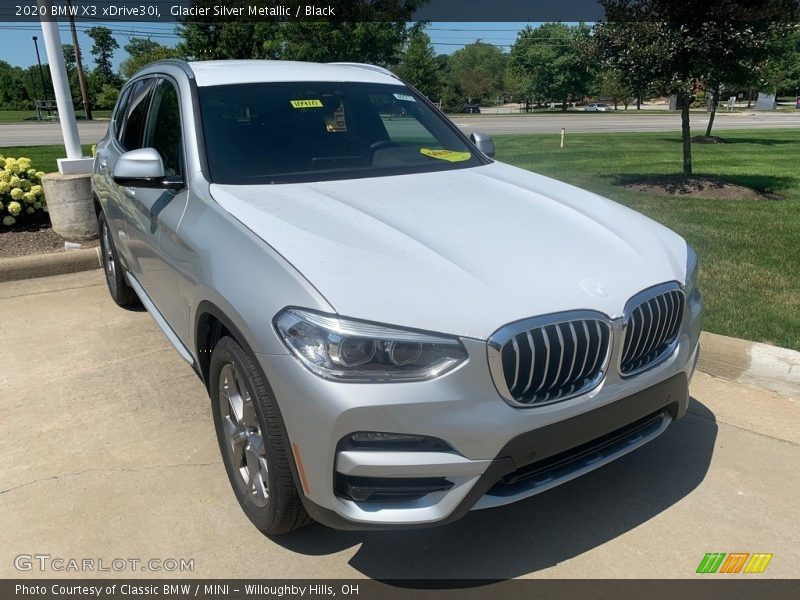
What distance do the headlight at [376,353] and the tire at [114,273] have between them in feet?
11.0

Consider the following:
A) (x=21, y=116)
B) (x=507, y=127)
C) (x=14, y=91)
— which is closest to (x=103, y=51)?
(x=14, y=91)

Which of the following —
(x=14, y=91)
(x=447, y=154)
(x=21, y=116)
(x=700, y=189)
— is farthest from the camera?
(x=14, y=91)

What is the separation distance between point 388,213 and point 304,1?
27.0 metres

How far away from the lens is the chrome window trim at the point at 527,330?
205 centimetres

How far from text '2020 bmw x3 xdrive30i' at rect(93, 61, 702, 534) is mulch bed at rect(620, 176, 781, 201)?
6.35m

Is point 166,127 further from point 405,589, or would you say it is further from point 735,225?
point 735,225

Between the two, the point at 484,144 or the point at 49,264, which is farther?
the point at 49,264

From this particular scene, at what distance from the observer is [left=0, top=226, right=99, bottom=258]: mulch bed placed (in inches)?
261

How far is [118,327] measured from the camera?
4914mm

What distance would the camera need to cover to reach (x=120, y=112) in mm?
4961

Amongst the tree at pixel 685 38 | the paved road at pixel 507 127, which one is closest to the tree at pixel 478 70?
the paved road at pixel 507 127

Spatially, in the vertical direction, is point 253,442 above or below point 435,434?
below

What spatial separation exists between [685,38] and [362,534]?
8.10 metres

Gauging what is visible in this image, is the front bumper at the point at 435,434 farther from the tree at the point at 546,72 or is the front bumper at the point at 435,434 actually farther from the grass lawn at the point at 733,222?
the tree at the point at 546,72
